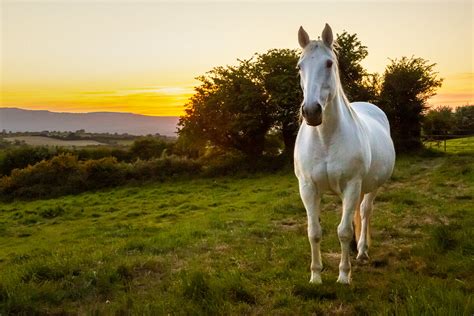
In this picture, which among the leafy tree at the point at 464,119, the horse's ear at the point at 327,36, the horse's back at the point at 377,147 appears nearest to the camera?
the horse's ear at the point at 327,36

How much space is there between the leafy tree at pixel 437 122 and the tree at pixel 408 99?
1107mm

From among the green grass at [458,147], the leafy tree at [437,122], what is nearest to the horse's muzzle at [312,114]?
the green grass at [458,147]

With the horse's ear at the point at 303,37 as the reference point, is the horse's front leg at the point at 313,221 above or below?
below

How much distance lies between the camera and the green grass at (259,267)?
421cm

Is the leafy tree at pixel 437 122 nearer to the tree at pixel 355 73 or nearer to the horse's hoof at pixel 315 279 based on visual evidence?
the tree at pixel 355 73

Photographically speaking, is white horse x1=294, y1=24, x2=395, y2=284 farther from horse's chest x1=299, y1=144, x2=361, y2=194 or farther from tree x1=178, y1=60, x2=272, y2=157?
tree x1=178, y1=60, x2=272, y2=157

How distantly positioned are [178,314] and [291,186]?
1361 cm

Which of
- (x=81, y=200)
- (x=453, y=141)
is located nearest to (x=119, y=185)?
(x=81, y=200)

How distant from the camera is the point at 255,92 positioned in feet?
87.4

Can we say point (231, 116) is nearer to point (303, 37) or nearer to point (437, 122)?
point (437, 122)

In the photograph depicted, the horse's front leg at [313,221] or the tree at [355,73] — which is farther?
the tree at [355,73]

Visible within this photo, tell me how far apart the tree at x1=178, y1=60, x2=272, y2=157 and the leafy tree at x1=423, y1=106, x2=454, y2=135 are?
1054 centimetres

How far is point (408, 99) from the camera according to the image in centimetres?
2548

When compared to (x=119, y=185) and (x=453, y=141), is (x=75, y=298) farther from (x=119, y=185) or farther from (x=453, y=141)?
(x=453, y=141)
